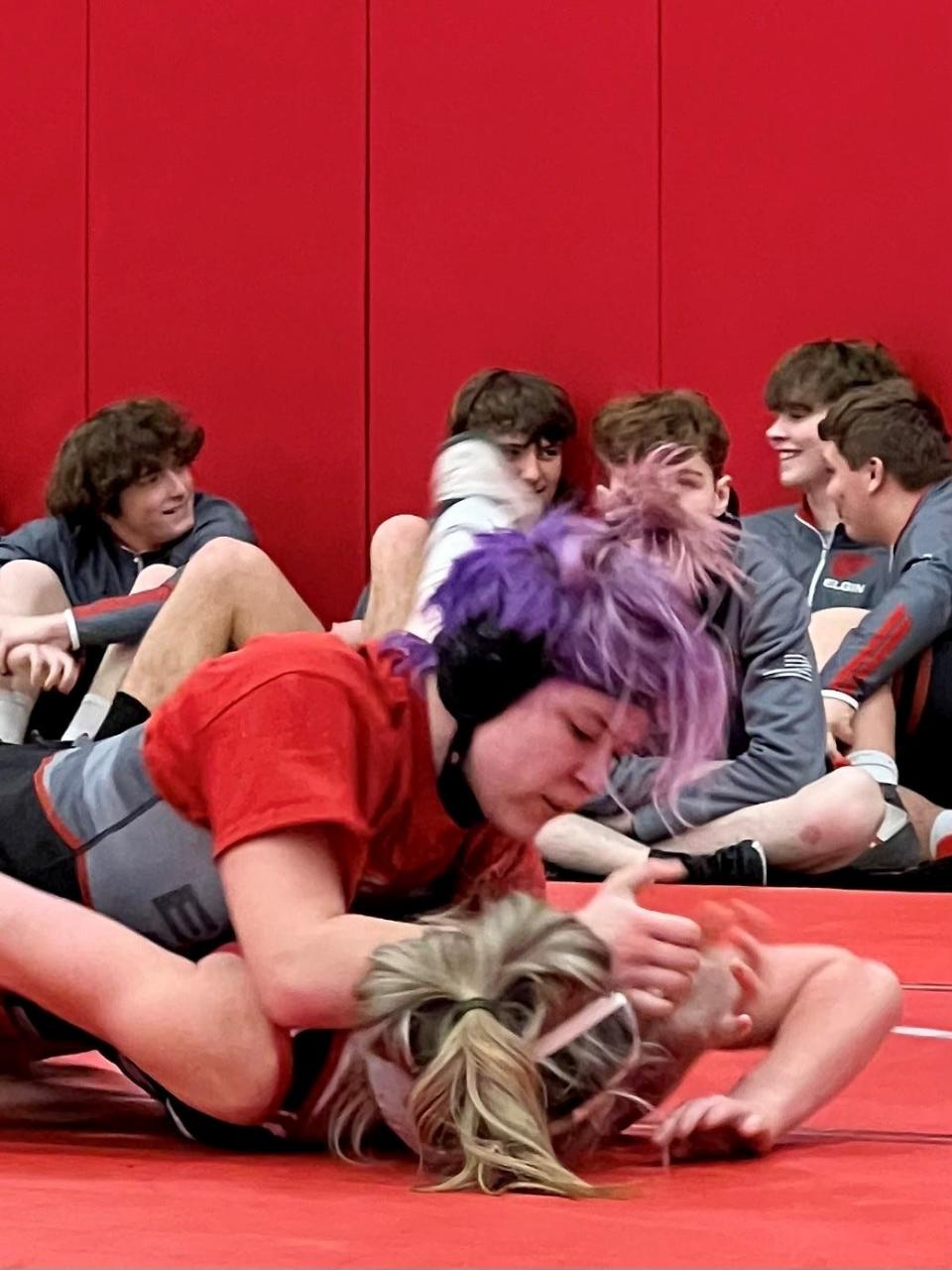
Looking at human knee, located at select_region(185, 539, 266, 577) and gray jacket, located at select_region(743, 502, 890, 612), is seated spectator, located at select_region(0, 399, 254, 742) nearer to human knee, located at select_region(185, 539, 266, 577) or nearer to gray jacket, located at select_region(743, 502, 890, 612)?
human knee, located at select_region(185, 539, 266, 577)

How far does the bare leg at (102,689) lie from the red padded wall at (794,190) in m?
1.25

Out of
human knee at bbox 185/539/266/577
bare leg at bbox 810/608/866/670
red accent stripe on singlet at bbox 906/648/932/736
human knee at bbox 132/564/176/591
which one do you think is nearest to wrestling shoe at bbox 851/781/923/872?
red accent stripe on singlet at bbox 906/648/932/736

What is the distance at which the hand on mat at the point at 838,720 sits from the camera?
343 cm

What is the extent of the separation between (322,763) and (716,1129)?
0.35 metres

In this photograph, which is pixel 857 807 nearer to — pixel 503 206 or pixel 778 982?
pixel 778 982

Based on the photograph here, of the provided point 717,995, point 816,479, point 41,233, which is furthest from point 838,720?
point 41,233

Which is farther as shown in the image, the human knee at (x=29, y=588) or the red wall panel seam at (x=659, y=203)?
the red wall panel seam at (x=659, y=203)

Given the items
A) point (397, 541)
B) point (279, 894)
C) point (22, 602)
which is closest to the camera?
point (279, 894)

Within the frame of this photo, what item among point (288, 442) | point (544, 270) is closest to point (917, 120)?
point (544, 270)

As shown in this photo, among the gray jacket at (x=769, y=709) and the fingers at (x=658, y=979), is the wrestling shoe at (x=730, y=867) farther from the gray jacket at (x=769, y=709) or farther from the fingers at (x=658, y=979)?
the fingers at (x=658, y=979)

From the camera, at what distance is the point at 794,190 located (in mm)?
4066

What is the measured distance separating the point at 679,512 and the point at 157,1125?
1.90 feet

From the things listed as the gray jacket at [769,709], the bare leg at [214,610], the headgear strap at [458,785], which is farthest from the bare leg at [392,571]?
the headgear strap at [458,785]

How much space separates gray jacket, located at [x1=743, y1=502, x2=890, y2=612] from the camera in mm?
3793
